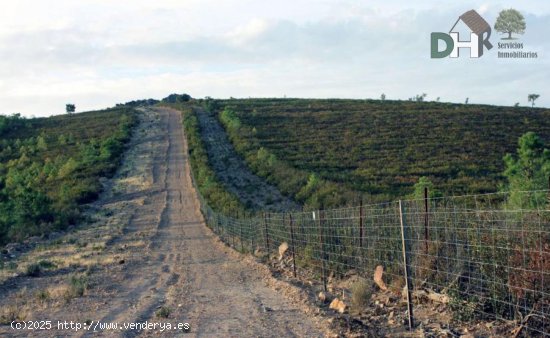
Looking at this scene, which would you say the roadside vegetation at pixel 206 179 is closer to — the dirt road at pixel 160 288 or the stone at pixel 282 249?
the dirt road at pixel 160 288

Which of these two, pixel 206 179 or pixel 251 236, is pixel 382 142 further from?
pixel 251 236

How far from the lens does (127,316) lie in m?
13.2

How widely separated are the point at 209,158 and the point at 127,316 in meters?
59.2

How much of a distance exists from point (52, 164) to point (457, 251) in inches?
2600

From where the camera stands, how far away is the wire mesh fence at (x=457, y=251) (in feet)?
29.3

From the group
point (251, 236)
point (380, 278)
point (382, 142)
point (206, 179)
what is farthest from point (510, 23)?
point (382, 142)

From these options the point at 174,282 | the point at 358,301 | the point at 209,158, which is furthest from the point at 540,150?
the point at 209,158

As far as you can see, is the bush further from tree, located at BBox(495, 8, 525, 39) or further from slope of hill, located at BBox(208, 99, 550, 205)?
tree, located at BBox(495, 8, 525, 39)

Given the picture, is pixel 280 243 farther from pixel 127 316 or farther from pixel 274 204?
pixel 274 204

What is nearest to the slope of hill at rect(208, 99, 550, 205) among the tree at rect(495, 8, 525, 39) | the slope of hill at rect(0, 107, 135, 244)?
the tree at rect(495, 8, 525, 39)

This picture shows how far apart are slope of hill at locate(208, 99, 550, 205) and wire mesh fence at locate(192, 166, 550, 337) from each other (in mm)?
20318

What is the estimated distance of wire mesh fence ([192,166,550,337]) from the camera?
8.92 meters

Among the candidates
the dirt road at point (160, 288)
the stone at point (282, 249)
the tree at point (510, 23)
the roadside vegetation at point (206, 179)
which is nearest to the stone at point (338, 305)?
the dirt road at point (160, 288)

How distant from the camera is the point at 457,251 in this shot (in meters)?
11.0
